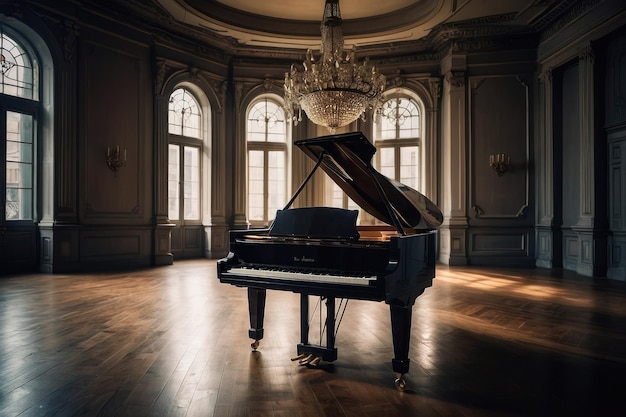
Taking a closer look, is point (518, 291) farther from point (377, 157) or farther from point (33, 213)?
point (33, 213)

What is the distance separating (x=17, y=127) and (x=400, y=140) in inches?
269

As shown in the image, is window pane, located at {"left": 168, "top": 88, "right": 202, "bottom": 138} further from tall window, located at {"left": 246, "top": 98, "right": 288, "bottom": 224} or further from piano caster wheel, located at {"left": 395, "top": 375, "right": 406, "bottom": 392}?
piano caster wheel, located at {"left": 395, "top": 375, "right": 406, "bottom": 392}

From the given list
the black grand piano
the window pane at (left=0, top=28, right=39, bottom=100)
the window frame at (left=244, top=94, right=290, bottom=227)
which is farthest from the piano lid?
the window frame at (left=244, top=94, right=290, bottom=227)

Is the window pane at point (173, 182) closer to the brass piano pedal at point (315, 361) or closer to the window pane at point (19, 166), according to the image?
the window pane at point (19, 166)

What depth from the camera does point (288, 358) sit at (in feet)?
11.0

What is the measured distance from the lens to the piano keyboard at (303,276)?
2705 mm

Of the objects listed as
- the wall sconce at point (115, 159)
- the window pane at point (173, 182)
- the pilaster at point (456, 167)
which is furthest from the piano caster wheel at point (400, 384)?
the window pane at point (173, 182)

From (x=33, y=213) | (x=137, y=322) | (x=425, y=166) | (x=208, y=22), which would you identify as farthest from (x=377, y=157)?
(x=137, y=322)

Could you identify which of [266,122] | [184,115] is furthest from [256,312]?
[266,122]

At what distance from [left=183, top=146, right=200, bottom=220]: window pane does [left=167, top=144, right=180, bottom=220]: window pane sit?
181mm

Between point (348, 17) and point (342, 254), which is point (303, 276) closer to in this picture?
point (342, 254)

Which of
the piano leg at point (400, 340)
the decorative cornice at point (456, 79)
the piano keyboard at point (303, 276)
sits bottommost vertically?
the piano leg at point (400, 340)

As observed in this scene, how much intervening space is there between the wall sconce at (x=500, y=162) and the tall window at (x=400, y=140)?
1535 millimetres

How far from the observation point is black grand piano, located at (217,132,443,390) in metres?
2.79
